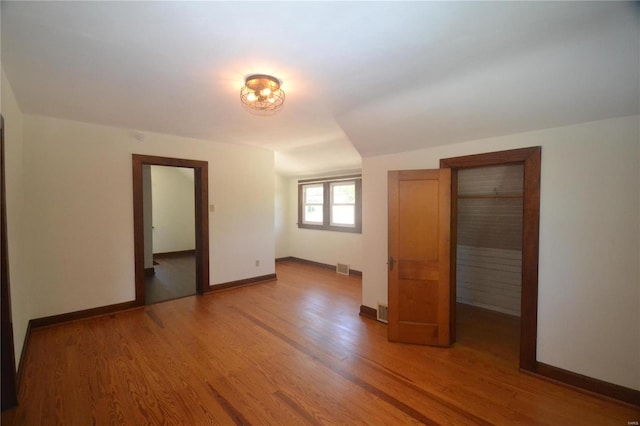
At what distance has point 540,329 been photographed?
238 cm

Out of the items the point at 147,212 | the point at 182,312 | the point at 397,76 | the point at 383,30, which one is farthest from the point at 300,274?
the point at 383,30

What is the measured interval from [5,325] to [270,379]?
1.88 m

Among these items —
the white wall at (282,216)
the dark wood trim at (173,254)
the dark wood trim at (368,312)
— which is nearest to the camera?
the dark wood trim at (368,312)

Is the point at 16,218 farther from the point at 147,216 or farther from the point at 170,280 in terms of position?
the point at 147,216

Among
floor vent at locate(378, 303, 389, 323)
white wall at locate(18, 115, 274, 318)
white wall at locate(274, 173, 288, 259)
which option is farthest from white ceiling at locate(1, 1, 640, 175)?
white wall at locate(274, 173, 288, 259)

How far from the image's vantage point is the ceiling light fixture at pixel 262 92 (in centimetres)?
217

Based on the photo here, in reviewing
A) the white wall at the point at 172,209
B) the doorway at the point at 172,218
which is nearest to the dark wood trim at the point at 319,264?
the doorway at the point at 172,218

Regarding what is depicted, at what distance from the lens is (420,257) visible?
9.59 ft

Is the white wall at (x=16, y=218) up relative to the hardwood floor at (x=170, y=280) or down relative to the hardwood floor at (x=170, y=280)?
up

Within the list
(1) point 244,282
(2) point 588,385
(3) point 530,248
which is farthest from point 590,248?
(1) point 244,282

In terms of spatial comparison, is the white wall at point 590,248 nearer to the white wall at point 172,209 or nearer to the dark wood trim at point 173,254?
the white wall at point 172,209

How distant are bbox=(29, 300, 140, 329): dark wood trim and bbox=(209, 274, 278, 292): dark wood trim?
1083 mm

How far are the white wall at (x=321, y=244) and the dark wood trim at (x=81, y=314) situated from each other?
146 inches

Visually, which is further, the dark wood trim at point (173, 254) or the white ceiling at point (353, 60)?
the dark wood trim at point (173, 254)
